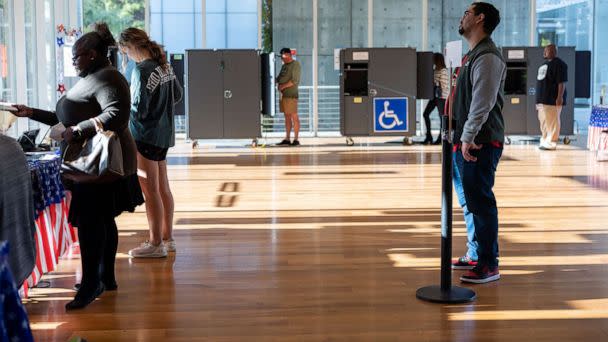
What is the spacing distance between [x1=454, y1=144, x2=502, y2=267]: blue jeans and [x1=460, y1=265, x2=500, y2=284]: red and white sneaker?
0.10ft

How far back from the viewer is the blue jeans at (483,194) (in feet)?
16.2

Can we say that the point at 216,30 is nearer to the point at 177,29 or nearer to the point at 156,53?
the point at 177,29

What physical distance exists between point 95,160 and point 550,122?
10.6 meters

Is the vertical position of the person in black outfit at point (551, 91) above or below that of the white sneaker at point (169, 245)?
above

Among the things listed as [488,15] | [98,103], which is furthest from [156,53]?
[488,15]

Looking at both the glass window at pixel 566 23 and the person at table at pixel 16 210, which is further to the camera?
the glass window at pixel 566 23

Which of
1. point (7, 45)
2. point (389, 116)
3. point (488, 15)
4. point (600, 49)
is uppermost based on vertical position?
point (600, 49)

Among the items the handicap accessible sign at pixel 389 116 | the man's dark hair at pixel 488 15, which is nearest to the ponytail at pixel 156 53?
the man's dark hair at pixel 488 15

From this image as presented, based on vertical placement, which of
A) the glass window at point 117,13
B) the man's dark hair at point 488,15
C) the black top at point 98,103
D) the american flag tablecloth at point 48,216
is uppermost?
the glass window at point 117,13

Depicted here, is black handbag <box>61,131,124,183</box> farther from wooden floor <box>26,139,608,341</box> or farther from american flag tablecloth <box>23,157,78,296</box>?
wooden floor <box>26,139,608,341</box>

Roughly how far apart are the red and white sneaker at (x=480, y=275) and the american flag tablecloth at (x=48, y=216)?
2.46m

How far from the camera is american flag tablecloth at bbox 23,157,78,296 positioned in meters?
5.07

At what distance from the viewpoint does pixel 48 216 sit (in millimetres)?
5324

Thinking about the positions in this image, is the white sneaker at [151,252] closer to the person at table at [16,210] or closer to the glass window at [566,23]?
the person at table at [16,210]
